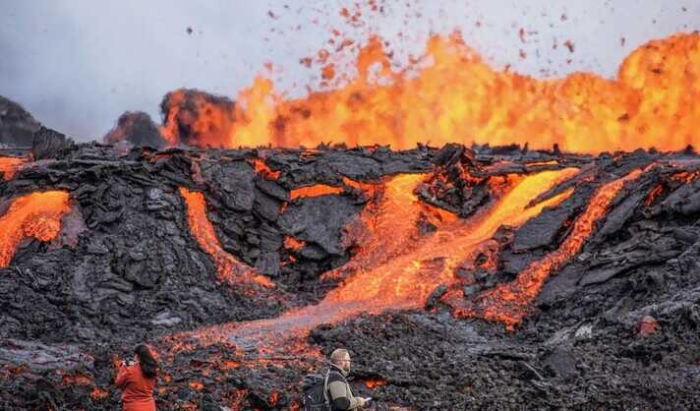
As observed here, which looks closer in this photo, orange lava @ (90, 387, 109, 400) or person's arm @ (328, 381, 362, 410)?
person's arm @ (328, 381, 362, 410)

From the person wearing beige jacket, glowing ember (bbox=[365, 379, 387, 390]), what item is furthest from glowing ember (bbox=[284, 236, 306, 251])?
the person wearing beige jacket

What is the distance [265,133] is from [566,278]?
29.1 m

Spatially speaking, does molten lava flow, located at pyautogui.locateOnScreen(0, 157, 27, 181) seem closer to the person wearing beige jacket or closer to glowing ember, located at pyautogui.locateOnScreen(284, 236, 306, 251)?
glowing ember, located at pyautogui.locateOnScreen(284, 236, 306, 251)

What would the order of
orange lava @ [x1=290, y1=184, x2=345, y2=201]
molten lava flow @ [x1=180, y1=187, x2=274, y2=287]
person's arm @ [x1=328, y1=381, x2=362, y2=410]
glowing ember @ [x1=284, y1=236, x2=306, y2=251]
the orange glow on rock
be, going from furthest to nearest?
1. orange lava @ [x1=290, y1=184, x2=345, y2=201]
2. glowing ember @ [x1=284, y1=236, x2=306, y2=251]
3. molten lava flow @ [x1=180, y1=187, x2=274, y2=287]
4. the orange glow on rock
5. person's arm @ [x1=328, y1=381, x2=362, y2=410]

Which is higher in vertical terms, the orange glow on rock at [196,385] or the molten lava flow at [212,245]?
the molten lava flow at [212,245]

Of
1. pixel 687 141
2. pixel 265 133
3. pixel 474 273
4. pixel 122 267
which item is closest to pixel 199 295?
pixel 122 267

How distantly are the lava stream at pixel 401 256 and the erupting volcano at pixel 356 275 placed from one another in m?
0.09

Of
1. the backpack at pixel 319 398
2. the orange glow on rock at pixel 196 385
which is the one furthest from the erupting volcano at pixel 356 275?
the backpack at pixel 319 398

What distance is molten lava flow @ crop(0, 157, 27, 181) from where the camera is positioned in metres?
24.3

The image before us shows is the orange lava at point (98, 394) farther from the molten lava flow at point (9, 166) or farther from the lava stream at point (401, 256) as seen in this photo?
the molten lava flow at point (9, 166)

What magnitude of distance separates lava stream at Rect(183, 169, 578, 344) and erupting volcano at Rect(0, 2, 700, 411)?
9 cm

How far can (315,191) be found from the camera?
2692 cm

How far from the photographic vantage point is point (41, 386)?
11.5m

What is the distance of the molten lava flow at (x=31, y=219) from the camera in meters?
21.9
